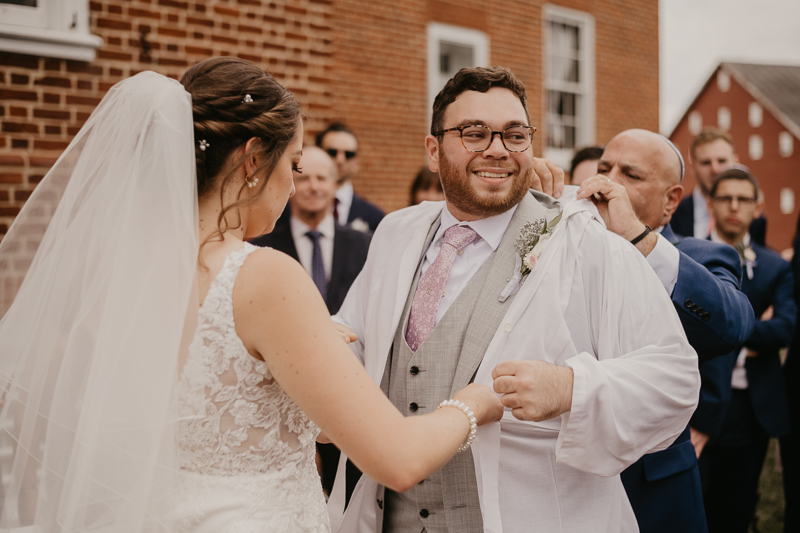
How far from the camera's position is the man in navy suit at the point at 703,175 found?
4672 mm

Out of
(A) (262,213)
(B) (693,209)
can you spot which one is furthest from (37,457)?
(B) (693,209)

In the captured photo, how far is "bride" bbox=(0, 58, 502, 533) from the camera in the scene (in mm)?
1398

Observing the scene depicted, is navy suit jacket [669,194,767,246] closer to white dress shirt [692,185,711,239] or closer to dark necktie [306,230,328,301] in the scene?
white dress shirt [692,185,711,239]

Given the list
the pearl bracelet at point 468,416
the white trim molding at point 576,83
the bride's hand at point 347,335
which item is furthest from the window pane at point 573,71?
the pearl bracelet at point 468,416

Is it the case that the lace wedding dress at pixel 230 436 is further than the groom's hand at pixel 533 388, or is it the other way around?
the groom's hand at pixel 533 388

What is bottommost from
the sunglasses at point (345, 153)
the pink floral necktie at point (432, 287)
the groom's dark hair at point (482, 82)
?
the pink floral necktie at point (432, 287)

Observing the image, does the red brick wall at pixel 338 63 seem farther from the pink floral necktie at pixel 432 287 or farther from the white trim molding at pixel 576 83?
the pink floral necktie at pixel 432 287

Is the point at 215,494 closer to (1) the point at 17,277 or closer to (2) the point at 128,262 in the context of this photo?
(2) the point at 128,262

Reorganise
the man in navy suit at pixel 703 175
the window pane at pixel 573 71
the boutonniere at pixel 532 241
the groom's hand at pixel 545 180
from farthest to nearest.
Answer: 1. the window pane at pixel 573 71
2. the man in navy suit at pixel 703 175
3. the groom's hand at pixel 545 180
4. the boutonniere at pixel 532 241

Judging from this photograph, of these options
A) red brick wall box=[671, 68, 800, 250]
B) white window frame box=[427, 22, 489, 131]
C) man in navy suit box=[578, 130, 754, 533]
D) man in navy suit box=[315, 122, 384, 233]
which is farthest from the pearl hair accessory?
red brick wall box=[671, 68, 800, 250]

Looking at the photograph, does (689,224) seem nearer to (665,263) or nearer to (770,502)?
(770,502)

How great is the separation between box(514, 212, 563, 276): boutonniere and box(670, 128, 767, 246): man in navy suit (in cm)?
303

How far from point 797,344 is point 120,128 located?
4.22 metres

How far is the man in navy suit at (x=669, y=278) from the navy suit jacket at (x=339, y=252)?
1895mm
